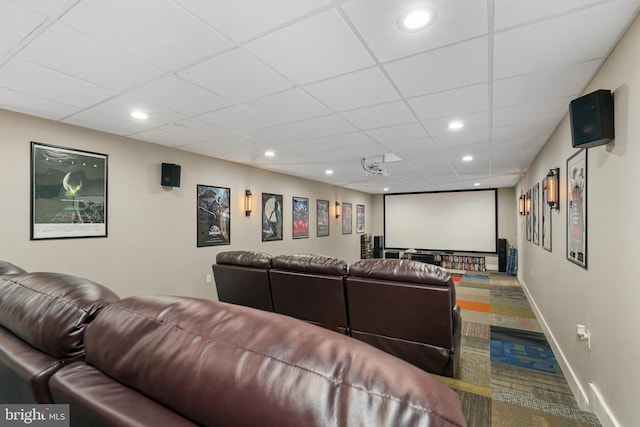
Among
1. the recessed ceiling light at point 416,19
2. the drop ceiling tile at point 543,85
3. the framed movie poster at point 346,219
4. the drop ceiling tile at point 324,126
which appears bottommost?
the framed movie poster at point 346,219

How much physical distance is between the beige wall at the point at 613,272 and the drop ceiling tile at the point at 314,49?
146cm

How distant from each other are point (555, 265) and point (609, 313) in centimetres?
157

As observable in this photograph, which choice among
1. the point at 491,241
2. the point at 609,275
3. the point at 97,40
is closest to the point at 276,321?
the point at 97,40

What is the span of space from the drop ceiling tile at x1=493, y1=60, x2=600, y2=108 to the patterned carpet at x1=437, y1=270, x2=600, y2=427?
2.39 m

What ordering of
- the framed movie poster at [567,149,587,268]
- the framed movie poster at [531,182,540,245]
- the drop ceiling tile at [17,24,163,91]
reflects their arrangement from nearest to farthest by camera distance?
the drop ceiling tile at [17,24,163,91], the framed movie poster at [567,149,587,268], the framed movie poster at [531,182,540,245]

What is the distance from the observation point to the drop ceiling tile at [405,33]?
1.45 metres

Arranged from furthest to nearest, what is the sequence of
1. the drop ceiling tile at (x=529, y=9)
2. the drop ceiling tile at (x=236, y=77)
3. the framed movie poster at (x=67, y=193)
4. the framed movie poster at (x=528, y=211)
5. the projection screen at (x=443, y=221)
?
1. the projection screen at (x=443, y=221)
2. the framed movie poster at (x=528, y=211)
3. the framed movie poster at (x=67, y=193)
4. the drop ceiling tile at (x=236, y=77)
5. the drop ceiling tile at (x=529, y=9)

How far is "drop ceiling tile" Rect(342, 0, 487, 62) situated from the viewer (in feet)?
4.75

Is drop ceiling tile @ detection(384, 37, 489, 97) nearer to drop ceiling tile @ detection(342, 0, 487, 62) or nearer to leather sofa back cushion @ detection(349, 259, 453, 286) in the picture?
drop ceiling tile @ detection(342, 0, 487, 62)

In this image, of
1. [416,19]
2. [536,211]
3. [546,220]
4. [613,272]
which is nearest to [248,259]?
[416,19]

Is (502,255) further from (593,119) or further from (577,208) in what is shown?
(593,119)

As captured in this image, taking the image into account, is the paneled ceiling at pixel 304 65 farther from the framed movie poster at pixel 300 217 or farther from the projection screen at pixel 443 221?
the projection screen at pixel 443 221

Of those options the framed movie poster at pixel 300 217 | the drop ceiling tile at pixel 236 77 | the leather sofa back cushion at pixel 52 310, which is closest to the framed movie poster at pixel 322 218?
the framed movie poster at pixel 300 217

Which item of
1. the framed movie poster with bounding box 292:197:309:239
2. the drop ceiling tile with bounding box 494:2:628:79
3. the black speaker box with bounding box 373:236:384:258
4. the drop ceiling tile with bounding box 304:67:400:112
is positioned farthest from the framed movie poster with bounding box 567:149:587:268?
the black speaker box with bounding box 373:236:384:258
